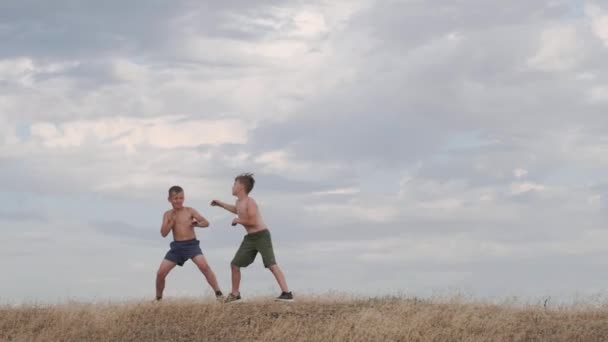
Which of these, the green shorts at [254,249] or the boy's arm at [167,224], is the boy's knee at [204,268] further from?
the boy's arm at [167,224]

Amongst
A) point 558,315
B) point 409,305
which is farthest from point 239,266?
point 558,315

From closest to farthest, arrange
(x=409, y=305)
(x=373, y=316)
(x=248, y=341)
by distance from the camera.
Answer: (x=248, y=341) → (x=373, y=316) → (x=409, y=305)

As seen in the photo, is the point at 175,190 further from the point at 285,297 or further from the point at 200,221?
the point at 285,297

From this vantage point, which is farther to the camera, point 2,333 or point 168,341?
point 2,333

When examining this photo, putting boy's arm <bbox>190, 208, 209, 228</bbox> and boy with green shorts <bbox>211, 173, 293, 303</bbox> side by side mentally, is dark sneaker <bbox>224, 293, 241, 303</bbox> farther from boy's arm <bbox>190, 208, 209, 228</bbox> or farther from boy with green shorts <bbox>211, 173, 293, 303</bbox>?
boy's arm <bbox>190, 208, 209, 228</bbox>

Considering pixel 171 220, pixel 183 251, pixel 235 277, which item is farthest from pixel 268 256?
pixel 171 220

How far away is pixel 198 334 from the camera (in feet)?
47.2

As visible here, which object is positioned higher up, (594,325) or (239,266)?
(239,266)

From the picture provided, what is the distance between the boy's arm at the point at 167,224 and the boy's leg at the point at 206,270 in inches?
27.2

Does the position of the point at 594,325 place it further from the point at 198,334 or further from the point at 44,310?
the point at 44,310

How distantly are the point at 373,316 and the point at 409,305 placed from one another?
1.23 m

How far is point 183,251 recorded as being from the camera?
1627 centimetres

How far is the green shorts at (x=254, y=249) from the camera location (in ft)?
52.1

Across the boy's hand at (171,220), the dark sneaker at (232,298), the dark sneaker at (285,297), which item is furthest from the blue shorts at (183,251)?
the dark sneaker at (285,297)
